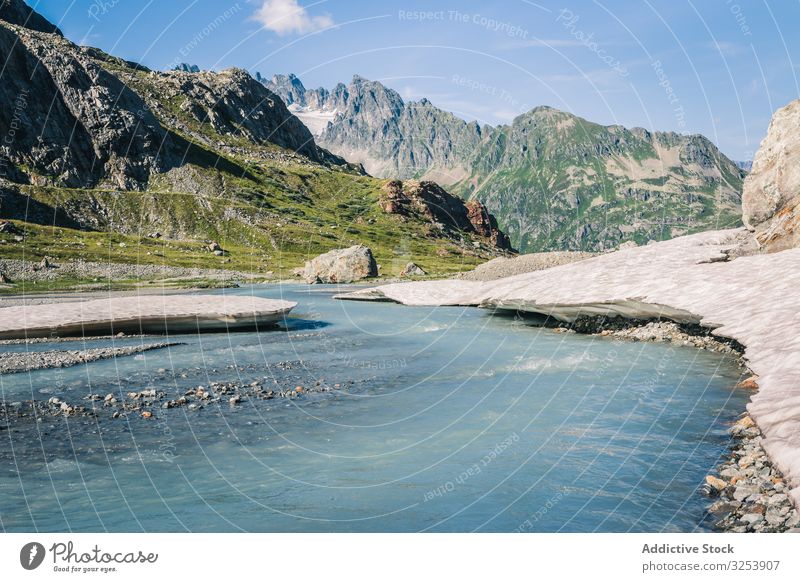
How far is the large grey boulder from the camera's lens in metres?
130

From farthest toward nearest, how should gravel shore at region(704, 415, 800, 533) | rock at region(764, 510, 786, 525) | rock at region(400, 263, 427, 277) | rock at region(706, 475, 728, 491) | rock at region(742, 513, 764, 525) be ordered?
1. rock at region(400, 263, 427, 277)
2. rock at region(706, 475, 728, 491)
3. rock at region(742, 513, 764, 525)
4. gravel shore at region(704, 415, 800, 533)
5. rock at region(764, 510, 786, 525)

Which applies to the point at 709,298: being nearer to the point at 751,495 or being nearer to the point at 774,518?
the point at 751,495

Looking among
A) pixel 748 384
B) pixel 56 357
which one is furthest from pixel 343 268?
pixel 748 384

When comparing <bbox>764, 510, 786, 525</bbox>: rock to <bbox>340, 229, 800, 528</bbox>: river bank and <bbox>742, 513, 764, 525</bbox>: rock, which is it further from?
→ <bbox>340, 229, 800, 528</bbox>: river bank

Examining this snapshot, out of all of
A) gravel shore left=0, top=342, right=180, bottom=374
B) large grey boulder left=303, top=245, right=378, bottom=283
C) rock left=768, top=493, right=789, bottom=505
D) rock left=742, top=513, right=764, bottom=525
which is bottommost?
rock left=742, top=513, right=764, bottom=525

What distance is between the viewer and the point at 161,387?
2734cm

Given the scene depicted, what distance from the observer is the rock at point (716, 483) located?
46.9 ft

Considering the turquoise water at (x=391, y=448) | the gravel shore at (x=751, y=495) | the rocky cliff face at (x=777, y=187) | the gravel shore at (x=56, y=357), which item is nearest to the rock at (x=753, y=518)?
the gravel shore at (x=751, y=495)

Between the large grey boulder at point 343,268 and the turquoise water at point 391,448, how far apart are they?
312ft

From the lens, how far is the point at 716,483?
1448cm

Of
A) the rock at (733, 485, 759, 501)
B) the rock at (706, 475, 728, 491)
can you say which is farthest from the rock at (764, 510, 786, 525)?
the rock at (706, 475, 728, 491)

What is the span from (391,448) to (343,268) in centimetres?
11226

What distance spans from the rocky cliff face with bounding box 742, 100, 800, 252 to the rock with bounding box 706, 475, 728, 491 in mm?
26605

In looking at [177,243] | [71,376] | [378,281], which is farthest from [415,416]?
[177,243]
